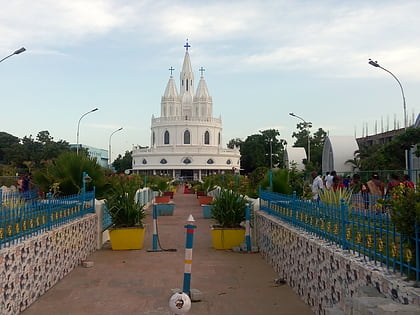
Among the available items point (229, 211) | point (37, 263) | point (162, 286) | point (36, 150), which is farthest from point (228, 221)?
point (36, 150)

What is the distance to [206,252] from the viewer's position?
1091 centimetres

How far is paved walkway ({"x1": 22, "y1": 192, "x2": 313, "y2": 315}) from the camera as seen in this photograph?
21.2 ft

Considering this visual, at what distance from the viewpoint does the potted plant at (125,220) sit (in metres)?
11.2

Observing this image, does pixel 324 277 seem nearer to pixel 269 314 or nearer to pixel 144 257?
pixel 269 314

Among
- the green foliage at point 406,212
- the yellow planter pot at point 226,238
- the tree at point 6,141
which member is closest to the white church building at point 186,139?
the tree at point 6,141

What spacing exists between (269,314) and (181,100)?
81916 mm

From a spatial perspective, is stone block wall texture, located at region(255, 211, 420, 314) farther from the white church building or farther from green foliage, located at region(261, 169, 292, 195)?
the white church building

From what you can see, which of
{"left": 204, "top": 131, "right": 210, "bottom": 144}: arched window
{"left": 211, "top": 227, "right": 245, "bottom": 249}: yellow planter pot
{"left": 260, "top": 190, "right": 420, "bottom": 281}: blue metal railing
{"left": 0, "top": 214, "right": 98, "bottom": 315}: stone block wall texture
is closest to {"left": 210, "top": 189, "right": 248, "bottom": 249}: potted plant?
{"left": 211, "top": 227, "right": 245, "bottom": 249}: yellow planter pot

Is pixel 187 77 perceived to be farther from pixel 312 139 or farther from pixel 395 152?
pixel 395 152

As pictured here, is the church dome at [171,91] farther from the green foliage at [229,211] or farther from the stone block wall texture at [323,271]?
the stone block wall texture at [323,271]

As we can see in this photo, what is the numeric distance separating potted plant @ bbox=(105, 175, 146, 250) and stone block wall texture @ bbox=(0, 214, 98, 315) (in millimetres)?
1219

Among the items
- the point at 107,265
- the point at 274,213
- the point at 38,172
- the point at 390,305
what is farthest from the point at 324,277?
the point at 38,172

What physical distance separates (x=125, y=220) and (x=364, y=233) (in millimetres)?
7410

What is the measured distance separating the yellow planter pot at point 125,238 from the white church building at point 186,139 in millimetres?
67459
